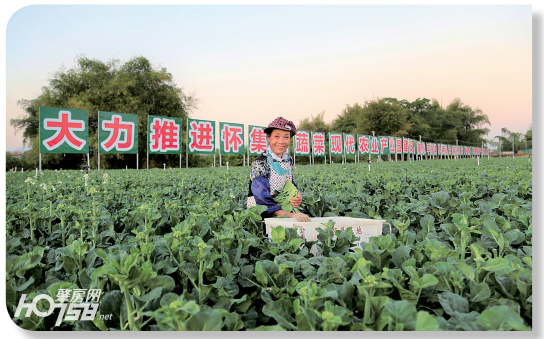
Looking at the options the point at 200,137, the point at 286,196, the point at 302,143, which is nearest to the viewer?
the point at 286,196

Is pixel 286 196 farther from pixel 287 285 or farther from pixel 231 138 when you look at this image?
pixel 231 138

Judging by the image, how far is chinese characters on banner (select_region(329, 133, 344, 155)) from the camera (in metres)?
18.0

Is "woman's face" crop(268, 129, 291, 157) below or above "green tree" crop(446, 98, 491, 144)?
below

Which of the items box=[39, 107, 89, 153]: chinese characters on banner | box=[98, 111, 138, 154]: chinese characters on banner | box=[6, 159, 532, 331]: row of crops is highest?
box=[98, 111, 138, 154]: chinese characters on banner

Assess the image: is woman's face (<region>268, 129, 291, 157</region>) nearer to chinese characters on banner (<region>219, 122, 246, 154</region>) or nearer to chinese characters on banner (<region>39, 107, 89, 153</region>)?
chinese characters on banner (<region>39, 107, 89, 153</region>)

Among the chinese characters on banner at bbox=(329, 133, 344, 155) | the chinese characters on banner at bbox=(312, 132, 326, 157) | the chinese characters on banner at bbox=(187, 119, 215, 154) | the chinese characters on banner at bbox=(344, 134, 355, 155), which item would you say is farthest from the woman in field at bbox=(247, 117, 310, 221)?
the chinese characters on banner at bbox=(344, 134, 355, 155)

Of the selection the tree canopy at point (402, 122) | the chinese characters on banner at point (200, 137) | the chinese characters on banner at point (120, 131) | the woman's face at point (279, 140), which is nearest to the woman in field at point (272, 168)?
the woman's face at point (279, 140)

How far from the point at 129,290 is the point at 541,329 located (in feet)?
4.31

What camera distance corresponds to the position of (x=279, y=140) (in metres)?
2.40

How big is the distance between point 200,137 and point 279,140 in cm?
1101

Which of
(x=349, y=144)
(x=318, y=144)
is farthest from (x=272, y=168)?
(x=349, y=144)

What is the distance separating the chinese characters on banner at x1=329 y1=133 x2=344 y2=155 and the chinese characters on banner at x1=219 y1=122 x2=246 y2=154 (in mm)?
6324

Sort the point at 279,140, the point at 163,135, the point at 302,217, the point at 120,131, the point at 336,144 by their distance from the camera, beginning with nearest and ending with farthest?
1. the point at 302,217
2. the point at 279,140
3. the point at 120,131
4. the point at 163,135
5. the point at 336,144

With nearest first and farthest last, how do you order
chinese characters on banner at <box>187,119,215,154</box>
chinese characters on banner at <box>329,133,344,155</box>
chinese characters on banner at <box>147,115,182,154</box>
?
chinese characters on banner at <box>147,115,182,154</box>
chinese characters on banner at <box>187,119,215,154</box>
chinese characters on banner at <box>329,133,344,155</box>
